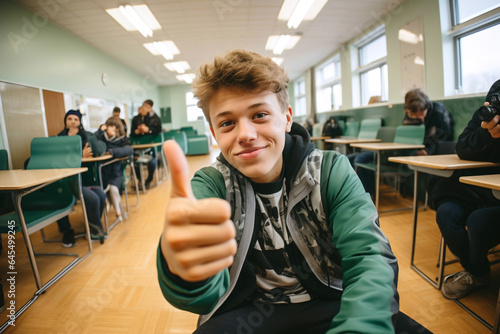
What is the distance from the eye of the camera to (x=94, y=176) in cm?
264

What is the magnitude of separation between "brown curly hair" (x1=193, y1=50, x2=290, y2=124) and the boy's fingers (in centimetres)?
37

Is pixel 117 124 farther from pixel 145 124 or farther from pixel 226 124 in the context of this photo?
pixel 226 124

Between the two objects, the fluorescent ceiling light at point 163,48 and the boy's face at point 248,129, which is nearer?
the boy's face at point 248,129

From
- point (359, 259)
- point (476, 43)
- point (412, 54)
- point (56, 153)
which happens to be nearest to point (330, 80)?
point (412, 54)

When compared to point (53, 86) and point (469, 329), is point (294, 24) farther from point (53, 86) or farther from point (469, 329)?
point (469, 329)

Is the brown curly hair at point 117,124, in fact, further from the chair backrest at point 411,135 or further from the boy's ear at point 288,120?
the chair backrest at point 411,135

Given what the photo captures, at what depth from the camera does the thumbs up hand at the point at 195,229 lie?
0.36 m

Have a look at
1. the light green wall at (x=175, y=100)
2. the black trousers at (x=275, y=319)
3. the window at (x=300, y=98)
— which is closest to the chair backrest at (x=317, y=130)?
the window at (x=300, y=98)

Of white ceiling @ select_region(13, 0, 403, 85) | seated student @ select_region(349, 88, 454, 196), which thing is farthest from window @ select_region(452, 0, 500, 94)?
white ceiling @ select_region(13, 0, 403, 85)

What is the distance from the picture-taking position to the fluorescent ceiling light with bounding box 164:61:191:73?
23.7ft

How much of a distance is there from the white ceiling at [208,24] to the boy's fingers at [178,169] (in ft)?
10.6

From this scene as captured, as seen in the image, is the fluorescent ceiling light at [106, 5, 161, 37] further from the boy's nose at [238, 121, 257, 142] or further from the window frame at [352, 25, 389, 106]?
the window frame at [352, 25, 389, 106]

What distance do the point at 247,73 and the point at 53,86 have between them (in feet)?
16.3

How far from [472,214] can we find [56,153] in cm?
313
